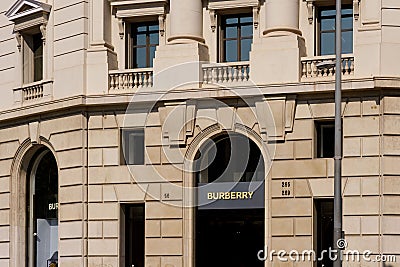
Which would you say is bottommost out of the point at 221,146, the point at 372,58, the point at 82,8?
the point at 221,146

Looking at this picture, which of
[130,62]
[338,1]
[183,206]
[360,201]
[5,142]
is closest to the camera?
[338,1]

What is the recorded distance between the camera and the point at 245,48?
3519 cm

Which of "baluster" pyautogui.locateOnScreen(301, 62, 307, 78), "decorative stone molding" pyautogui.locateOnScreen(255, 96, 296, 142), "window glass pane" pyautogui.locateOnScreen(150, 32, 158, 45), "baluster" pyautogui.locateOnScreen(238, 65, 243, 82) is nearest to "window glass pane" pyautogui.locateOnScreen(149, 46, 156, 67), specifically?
"window glass pane" pyautogui.locateOnScreen(150, 32, 158, 45)

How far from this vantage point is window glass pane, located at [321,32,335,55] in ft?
112

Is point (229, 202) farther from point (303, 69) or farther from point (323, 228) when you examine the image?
point (303, 69)

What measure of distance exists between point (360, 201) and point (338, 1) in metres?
6.67

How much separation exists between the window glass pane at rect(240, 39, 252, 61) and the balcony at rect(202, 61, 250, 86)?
0.81 metres

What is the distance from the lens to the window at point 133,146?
35.8 meters

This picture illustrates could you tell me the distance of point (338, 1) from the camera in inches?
1154

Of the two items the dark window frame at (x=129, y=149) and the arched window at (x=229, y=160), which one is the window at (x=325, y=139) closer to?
the arched window at (x=229, y=160)

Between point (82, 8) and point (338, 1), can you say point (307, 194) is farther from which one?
point (82, 8)

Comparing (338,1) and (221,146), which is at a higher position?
(338,1)

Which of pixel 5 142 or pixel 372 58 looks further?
pixel 5 142

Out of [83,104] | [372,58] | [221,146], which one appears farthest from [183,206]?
[372,58]
